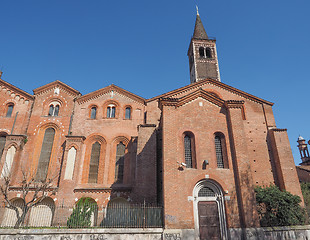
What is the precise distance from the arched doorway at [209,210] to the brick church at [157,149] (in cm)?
6

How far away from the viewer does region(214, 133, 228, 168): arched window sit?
15.3m

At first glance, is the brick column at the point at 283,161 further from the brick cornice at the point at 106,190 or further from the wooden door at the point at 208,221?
the brick cornice at the point at 106,190

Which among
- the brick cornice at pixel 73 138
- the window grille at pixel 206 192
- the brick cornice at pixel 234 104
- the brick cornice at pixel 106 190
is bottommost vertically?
the window grille at pixel 206 192

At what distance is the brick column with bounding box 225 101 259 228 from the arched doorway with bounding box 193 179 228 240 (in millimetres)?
1105

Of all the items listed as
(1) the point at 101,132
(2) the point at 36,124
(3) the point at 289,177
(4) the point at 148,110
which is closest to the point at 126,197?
(1) the point at 101,132

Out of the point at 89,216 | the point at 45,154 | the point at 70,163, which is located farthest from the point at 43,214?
the point at 89,216

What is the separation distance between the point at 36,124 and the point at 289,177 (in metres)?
23.2

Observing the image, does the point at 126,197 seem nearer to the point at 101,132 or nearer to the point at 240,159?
the point at 101,132

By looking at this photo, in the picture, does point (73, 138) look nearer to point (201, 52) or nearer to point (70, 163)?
point (70, 163)

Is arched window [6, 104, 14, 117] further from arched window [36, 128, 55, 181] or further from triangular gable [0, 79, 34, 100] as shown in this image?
arched window [36, 128, 55, 181]

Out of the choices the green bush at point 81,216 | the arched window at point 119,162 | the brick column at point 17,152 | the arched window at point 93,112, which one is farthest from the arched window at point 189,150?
the brick column at point 17,152

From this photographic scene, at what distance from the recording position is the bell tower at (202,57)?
3216cm

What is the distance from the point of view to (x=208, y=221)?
13922mm

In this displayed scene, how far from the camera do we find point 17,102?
24.3 metres
